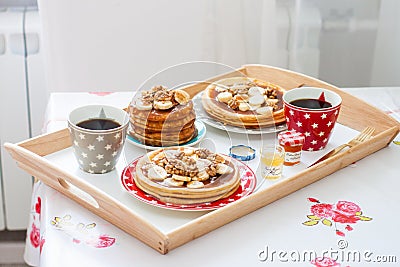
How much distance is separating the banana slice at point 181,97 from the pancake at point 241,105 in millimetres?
80

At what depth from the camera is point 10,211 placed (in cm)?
199

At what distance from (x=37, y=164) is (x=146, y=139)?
20 centimetres

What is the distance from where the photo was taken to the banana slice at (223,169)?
3.50 ft

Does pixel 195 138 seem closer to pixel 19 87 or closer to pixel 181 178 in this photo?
pixel 181 178

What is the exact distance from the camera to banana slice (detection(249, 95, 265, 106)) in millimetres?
1263

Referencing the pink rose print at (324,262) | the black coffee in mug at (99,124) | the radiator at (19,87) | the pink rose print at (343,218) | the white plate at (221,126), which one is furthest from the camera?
the radiator at (19,87)

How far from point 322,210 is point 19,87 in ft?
3.62

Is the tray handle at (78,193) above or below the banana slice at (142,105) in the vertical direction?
below

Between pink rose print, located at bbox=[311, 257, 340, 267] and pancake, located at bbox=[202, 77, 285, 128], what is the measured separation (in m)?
0.37

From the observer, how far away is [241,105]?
126 cm

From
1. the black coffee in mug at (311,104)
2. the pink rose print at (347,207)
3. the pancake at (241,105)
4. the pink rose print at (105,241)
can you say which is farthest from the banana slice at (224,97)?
the pink rose print at (105,241)

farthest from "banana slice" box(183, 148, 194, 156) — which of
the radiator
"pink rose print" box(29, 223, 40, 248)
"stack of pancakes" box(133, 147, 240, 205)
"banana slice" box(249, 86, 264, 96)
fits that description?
the radiator

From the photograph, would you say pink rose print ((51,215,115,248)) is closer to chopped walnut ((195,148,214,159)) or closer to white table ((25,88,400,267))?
white table ((25,88,400,267))

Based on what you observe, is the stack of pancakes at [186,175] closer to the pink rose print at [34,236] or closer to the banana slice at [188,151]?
the banana slice at [188,151]
